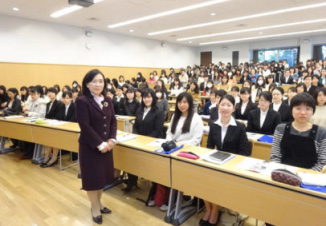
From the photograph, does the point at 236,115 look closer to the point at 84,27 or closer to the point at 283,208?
the point at 283,208

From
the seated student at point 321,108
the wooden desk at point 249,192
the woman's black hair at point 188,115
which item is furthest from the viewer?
the seated student at point 321,108

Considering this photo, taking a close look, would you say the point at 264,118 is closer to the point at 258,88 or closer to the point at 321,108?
the point at 321,108

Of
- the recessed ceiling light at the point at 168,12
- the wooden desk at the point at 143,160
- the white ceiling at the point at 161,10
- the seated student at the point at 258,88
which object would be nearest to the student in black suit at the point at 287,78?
the white ceiling at the point at 161,10

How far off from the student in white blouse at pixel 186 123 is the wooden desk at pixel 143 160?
0.40 m

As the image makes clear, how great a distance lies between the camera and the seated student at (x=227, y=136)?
247cm

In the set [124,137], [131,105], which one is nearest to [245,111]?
[124,137]

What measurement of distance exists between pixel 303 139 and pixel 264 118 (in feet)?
5.10

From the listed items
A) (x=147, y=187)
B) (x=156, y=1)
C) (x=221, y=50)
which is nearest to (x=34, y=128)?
(x=147, y=187)

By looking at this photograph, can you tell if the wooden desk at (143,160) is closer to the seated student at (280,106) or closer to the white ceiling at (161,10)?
the seated student at (280,106)

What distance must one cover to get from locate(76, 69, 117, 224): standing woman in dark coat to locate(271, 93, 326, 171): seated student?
175cm

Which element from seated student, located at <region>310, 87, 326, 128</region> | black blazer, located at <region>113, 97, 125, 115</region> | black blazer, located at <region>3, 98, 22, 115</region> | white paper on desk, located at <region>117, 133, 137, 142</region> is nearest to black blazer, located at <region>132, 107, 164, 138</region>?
white paper on desk, located at <region>117, 133, 137, 142</region>

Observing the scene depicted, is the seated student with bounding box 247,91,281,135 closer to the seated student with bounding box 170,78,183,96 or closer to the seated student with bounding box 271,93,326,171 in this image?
the seated student with bounding box 271,93,326,171

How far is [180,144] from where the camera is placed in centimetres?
272

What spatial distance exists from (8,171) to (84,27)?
26.0 ft
